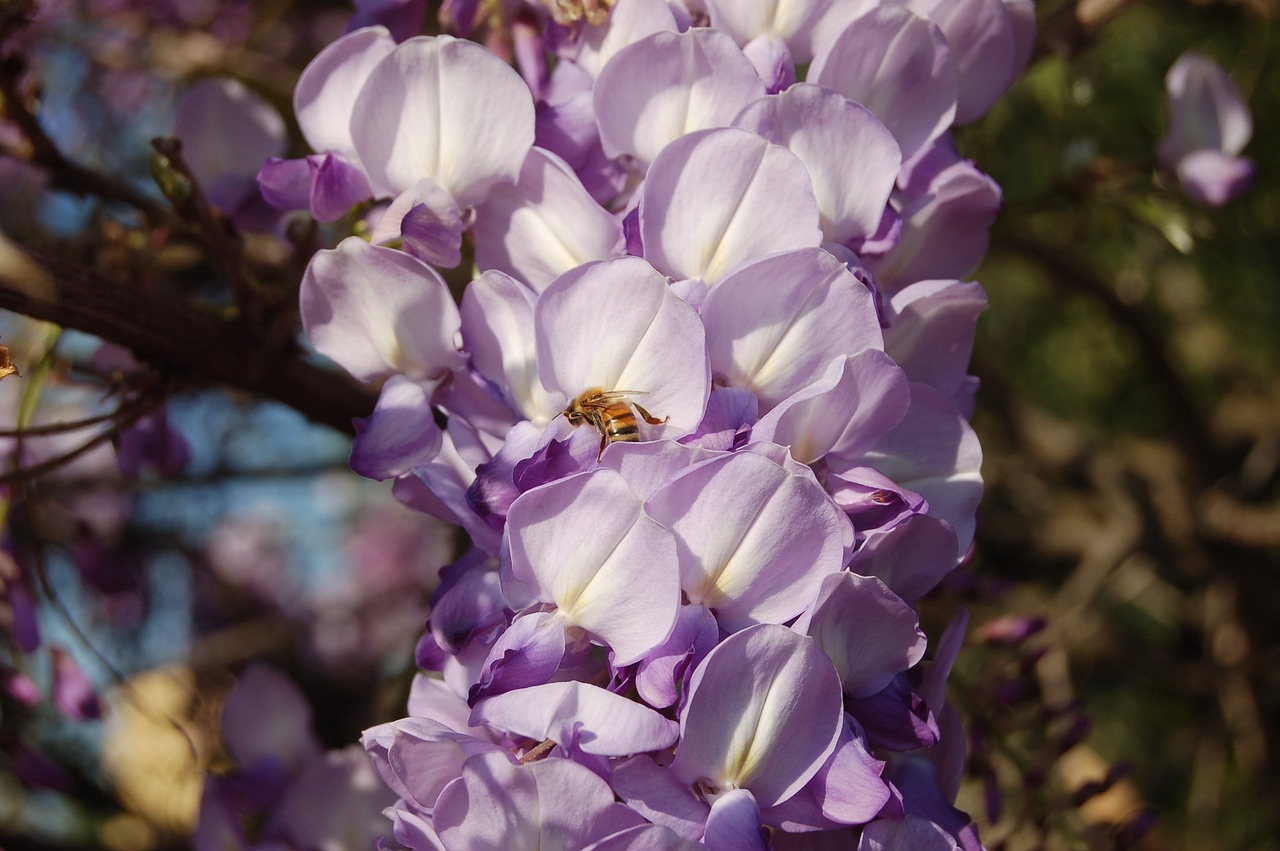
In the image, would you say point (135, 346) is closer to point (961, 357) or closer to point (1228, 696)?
point (961, 357)

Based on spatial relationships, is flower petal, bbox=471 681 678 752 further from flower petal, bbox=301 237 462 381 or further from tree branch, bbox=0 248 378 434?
tree branch, bbox=0 248 378 434

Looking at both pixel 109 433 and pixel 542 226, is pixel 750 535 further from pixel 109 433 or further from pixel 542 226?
pixel 109 433

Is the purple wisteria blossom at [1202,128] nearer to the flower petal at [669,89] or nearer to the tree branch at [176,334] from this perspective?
the flower petal at [669,89]

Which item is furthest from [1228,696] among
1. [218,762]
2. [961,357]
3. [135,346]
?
[135,346]

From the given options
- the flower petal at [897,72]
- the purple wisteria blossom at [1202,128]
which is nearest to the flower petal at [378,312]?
the flower petal at [897,72]

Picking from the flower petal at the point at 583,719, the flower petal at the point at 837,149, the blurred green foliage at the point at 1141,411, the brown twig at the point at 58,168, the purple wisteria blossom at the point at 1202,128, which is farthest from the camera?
the blurred green foliage at the point at 1141,411

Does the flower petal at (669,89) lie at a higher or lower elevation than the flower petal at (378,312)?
higher

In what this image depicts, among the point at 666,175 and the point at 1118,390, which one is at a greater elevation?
the point at 666,175

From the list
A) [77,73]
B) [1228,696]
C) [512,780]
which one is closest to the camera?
[512,780]
